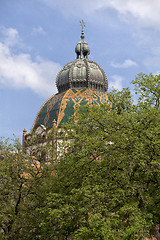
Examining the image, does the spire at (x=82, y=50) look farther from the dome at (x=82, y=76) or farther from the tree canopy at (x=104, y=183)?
the tree canopy at (x=104, y=183)

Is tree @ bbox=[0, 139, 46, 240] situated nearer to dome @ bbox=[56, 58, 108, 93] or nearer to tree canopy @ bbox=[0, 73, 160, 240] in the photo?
tree canopy @ bbox=[0, 73, 160, 240]

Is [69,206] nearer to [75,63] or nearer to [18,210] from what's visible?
[18,210]

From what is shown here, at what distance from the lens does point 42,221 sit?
19.6 meters

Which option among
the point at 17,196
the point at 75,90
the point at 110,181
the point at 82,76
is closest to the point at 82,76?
the point at 82,76

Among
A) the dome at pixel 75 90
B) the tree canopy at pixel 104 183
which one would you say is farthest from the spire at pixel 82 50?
the tree canopy at pixel 104 183

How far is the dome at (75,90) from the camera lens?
5003 cm

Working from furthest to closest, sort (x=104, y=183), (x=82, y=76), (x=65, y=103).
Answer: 1. (x=82, y=76)
2. (x=65, y=103)
3. (x=104, y=183)

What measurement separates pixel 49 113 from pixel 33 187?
1170 inches

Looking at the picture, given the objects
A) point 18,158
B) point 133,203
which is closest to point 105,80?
point 18,158

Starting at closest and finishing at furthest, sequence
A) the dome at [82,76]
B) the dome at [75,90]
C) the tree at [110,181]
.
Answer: the tree at [110,181] → the dome at [75,90] → the dome at [82,76]

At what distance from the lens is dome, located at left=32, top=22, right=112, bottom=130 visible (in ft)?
164

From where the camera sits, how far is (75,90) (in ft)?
174

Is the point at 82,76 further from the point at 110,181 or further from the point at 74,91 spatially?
the point at 110,181

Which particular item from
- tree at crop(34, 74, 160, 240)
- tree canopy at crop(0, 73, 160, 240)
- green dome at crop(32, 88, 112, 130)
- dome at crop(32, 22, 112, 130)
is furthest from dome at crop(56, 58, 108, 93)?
tree at crop(34, 74, 160, 240)
